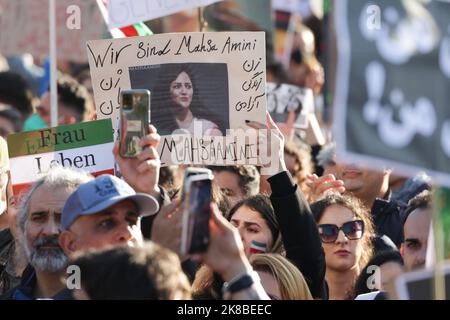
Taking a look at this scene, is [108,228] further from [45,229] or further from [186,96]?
[186,96]

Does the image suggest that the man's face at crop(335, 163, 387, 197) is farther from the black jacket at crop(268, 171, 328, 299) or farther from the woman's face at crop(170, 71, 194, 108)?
the black jacket at crop(268, 171, 328, 299)

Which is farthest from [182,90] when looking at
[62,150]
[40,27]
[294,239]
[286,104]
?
[40,27]

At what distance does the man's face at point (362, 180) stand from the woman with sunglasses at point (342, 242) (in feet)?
4.15

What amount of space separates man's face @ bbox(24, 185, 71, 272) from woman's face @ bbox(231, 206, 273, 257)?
862mm

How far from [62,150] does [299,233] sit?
4.33ft

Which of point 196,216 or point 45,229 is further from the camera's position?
point 45,229

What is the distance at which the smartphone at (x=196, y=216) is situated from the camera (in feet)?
13.7

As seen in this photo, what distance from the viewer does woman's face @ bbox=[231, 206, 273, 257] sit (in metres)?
6.15

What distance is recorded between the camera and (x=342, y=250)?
629 cm
